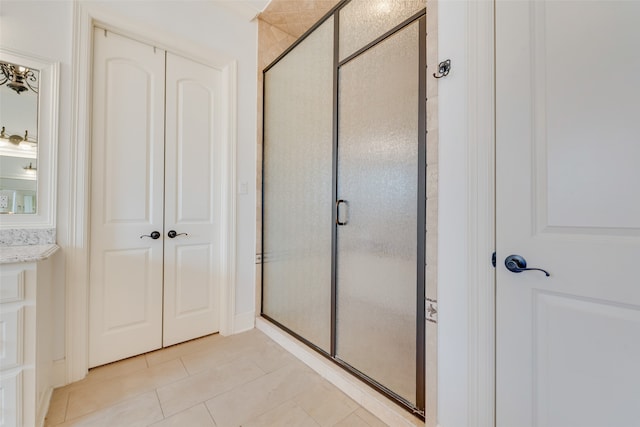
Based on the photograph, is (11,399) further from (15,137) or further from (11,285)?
(15,137)

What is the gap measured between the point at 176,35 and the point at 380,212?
2.14 metres

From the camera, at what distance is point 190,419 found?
1.38 meters

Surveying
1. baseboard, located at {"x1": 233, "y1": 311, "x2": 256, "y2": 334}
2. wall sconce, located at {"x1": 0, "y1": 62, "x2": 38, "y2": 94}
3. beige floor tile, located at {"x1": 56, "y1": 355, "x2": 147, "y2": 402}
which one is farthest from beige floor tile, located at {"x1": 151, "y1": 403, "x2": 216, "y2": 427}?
wall sconce, located at {"x1": 0, "y1": 62, "x2": 38, "y2": 94}

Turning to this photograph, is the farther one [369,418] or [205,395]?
[205,395]

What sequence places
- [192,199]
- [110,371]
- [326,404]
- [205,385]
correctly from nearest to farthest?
1. [326,404]
2. [205,385]
3. [110,371]
4. [192,199]

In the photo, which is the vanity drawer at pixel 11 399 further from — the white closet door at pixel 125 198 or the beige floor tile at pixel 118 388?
the white closet door at pixel 125 198

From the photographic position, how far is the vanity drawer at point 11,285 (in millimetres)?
1149

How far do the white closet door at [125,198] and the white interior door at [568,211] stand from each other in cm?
225

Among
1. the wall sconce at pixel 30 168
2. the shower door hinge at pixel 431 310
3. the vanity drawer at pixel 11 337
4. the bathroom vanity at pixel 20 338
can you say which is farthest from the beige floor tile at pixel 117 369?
the shower door hinge at pixel 431 310

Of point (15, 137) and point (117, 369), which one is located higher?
point (15, 137)

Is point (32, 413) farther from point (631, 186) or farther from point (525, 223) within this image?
point (631, 186)

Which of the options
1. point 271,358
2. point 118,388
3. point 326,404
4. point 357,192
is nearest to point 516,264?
point 357,192

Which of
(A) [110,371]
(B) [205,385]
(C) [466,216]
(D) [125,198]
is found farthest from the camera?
(D) [125,198]

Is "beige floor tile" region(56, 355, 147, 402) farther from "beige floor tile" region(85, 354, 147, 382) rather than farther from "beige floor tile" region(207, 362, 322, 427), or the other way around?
"beige floor tile" region(207, 362, 322, 427)
